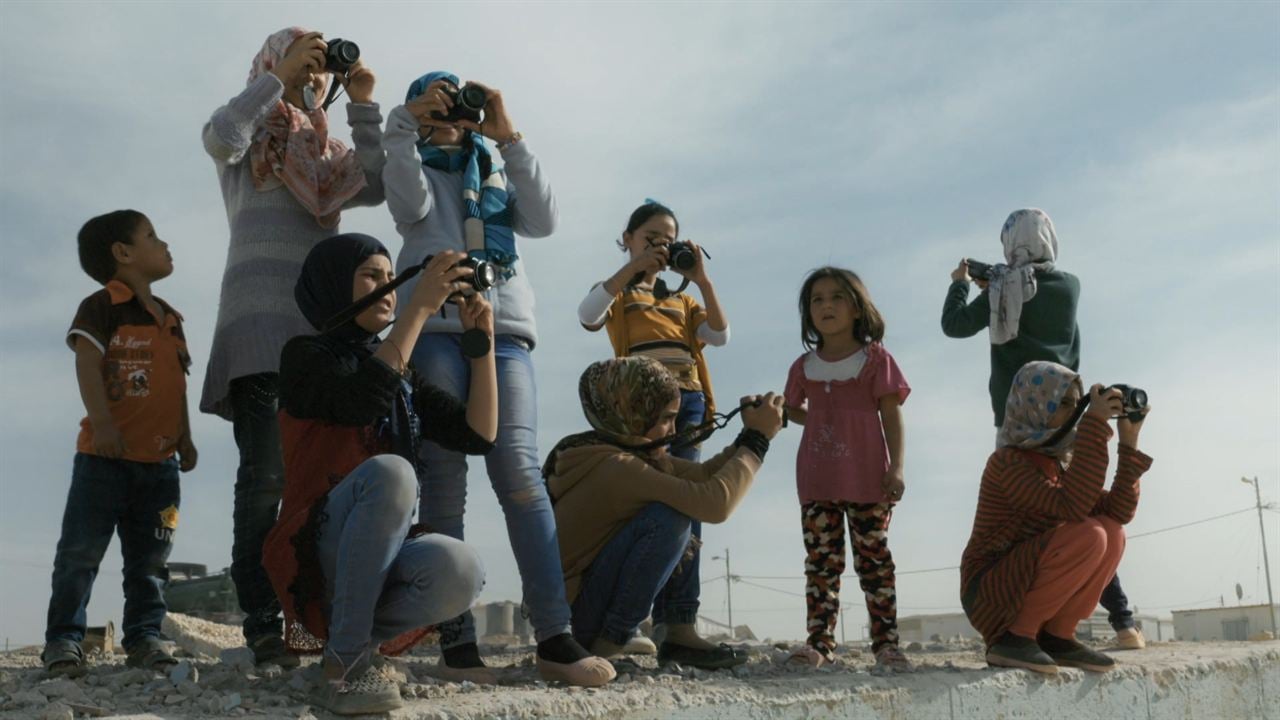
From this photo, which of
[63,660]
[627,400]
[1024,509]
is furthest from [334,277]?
[1024,509]

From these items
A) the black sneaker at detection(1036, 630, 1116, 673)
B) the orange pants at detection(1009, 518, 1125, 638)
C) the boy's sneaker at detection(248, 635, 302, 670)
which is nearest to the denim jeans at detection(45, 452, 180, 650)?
the boy's sneaker at detection(248, 635, 302, 670)

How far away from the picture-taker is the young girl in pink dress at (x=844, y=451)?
432 cm

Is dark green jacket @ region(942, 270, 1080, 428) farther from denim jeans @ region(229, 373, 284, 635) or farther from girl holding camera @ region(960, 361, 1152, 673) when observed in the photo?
denim jeans @ region(229, 373, 284, 635)

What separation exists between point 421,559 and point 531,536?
61cm

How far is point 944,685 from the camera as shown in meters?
3.77

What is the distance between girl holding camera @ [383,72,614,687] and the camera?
3.43 meters

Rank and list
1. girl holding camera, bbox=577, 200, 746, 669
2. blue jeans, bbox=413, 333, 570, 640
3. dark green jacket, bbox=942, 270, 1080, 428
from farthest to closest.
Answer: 1. dark green jacket, bbox=942, 270, 1080, 428
2. girl holding camera, bbox=577, 200, 746, 669
3. blue jeans, bbox=413, 333, 570, 640

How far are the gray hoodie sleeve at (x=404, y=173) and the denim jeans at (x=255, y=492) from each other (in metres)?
0.68

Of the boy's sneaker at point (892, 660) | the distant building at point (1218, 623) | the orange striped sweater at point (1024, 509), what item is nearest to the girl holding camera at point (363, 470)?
the boy's sneaker at point (892, 660)

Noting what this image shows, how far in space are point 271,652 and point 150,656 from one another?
40 cm

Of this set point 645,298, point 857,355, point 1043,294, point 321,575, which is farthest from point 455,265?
point 1043,294

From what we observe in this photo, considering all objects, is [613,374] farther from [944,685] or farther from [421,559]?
[944,685]

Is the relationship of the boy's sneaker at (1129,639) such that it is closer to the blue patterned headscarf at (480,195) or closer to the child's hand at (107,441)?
the blue patterned headscarf at (480,195)

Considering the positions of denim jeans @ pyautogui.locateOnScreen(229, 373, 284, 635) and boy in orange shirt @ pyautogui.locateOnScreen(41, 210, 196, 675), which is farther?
boy in orange shirt @ pyautogui.locateOnScreen(41, 210, 196, 675)
